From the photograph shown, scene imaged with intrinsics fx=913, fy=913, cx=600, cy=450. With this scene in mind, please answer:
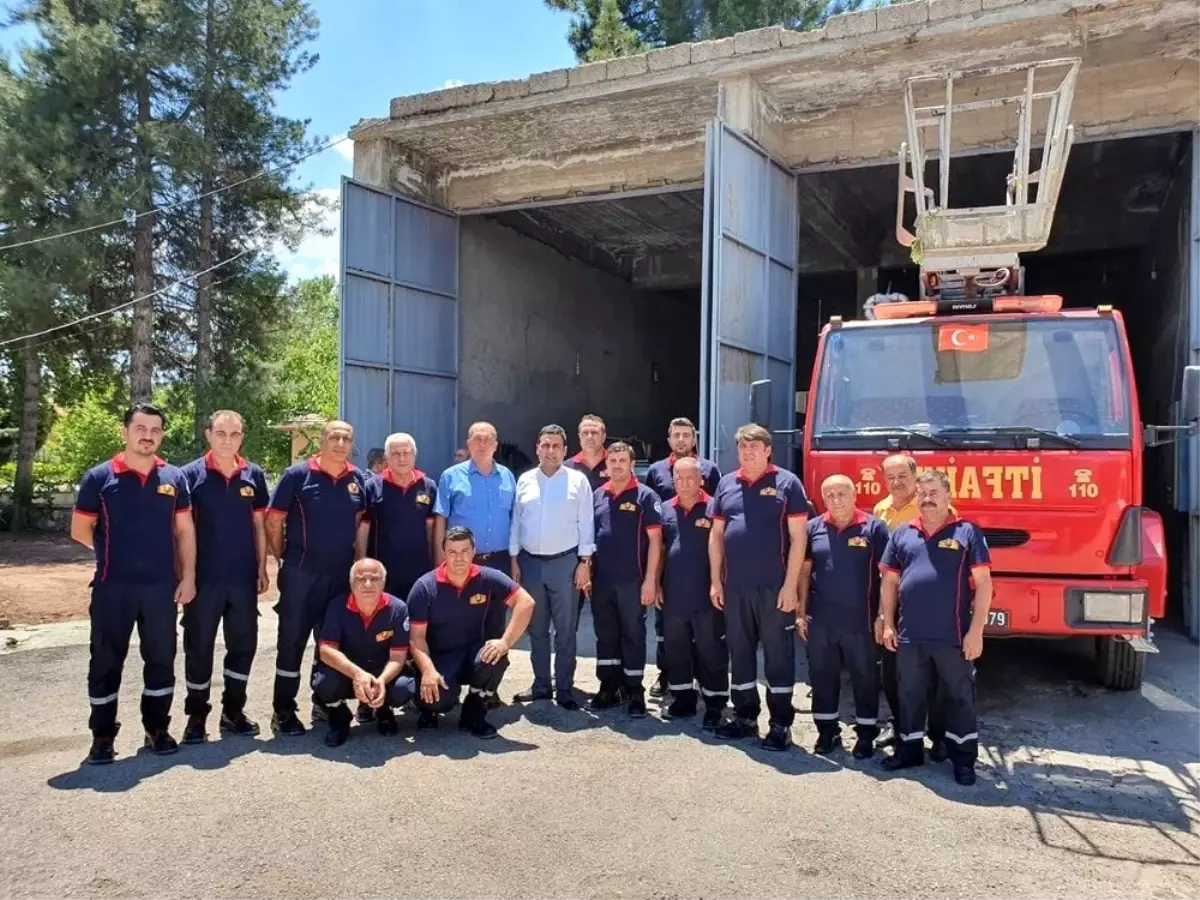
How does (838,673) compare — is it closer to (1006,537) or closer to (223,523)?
(1006,537)

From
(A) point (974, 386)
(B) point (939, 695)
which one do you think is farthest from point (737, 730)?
(A) point (974, 386)

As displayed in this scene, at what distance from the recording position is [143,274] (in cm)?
1511

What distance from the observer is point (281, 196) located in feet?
53.3

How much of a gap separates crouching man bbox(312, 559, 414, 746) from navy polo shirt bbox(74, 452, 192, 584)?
0.83m

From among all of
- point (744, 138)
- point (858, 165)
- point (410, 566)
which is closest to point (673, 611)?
point (410, 566)

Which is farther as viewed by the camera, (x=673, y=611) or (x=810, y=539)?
(x=673, y=611)

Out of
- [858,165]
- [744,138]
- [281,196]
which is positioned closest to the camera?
[744,138]

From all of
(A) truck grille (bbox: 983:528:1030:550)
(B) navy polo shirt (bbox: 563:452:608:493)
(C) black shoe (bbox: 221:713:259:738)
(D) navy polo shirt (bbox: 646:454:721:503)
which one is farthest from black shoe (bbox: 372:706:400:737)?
(A) truck grille (bbox: 983:528:1030:550)

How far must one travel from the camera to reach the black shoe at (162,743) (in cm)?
432

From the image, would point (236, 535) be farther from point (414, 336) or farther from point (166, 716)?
point (414, 336)

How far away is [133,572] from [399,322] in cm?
701

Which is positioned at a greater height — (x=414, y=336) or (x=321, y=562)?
(x=414, y=336)

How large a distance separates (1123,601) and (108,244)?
15146 mm

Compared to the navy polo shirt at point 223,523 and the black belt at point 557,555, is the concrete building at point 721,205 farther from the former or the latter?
the navy polo shirt at point 223,523
